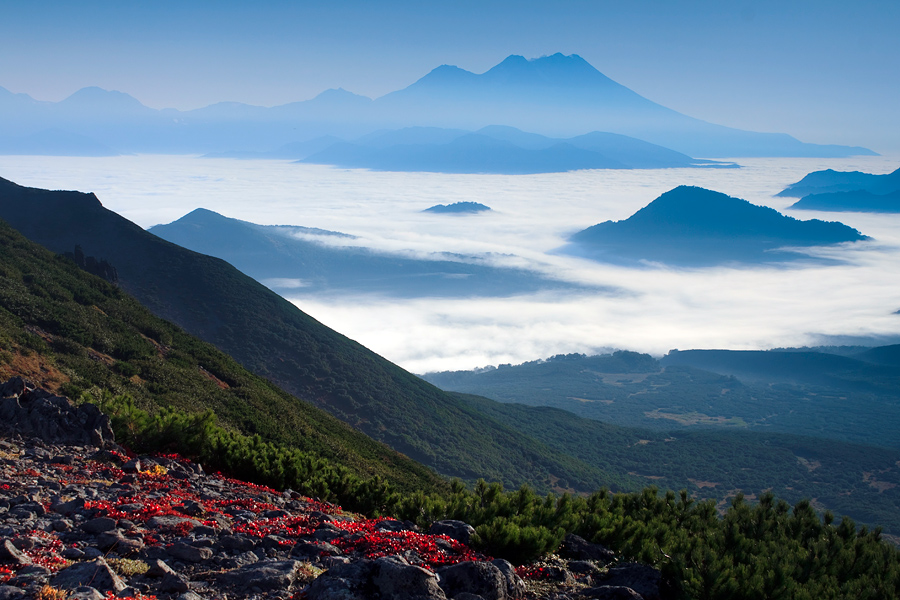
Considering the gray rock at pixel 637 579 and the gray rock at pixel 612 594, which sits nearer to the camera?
the gray rock at pixel 612 594

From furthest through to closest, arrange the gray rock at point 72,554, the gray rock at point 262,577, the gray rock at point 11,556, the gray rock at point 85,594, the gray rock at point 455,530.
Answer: the gray rock at point 455,530 → the gray rock at point 72,554 → the gray rock at point 262,577 → the gray rock at point 11,556 → the gray rock at point 85,594

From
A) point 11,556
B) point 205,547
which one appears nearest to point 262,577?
point 205,547

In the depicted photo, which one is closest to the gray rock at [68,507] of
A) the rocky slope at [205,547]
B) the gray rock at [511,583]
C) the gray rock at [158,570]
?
the rocky slope at [205,547]

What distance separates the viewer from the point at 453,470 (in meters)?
78.8

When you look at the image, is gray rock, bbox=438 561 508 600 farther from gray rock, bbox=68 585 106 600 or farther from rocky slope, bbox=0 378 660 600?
gray rock, bbox=68 585 106 600

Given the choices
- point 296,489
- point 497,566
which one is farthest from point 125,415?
point 497,566

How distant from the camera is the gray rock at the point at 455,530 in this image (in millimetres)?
13422

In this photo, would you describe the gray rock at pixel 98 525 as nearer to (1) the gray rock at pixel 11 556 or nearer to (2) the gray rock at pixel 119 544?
(2) the gray rock at pixel 119 544

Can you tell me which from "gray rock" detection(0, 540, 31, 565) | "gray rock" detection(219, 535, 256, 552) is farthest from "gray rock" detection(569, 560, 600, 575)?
"gray rock" detection(0, 540, 31, 565)

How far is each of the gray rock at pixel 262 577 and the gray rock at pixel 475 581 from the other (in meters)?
2.49

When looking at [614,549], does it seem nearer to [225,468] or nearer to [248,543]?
[248,543]

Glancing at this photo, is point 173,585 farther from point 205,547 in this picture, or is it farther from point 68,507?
point 68,507

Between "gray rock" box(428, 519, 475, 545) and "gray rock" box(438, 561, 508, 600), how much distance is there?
314 cm

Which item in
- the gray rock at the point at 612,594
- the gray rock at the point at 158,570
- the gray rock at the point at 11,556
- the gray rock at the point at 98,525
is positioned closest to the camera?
the gray rock at the point at 11,556
